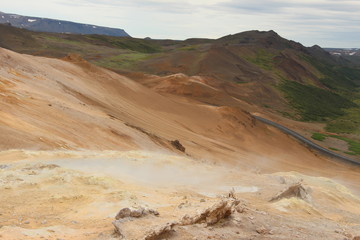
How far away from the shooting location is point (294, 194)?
12.3 m

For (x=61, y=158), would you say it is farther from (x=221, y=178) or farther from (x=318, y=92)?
(x=318, y=92)

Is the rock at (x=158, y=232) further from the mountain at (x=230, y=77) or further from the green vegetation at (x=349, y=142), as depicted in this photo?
the green vegetation at (x=349, y=142)

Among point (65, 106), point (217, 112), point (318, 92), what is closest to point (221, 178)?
point (65, 106)

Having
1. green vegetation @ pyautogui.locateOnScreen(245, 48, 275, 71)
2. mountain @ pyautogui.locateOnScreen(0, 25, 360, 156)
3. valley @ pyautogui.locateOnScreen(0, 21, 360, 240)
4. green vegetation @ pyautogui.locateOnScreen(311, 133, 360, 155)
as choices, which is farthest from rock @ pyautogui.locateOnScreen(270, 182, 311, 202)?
green vegetation @ pyautogui.locateOnScreen(245, 48, 275, 71)

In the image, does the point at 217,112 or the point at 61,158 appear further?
the point at 217,112

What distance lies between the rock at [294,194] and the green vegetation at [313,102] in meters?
52.5

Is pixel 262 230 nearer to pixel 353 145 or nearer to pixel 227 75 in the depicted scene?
pixel 353 145

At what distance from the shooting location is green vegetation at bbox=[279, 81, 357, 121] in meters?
68.9

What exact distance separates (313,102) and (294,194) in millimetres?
69880

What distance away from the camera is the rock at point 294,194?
1205 cm

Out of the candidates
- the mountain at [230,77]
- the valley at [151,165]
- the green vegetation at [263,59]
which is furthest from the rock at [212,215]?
the green vegetation at [263,59]

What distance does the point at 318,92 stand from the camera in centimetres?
8975

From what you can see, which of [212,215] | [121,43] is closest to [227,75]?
[121,43]

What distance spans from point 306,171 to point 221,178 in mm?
18503
